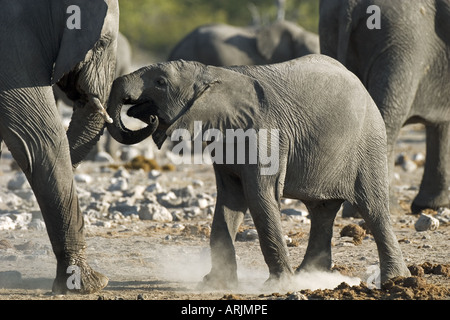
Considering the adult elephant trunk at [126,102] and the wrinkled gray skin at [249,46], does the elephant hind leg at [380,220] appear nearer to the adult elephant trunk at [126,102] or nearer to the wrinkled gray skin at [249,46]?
the adult elephant trunk at [126,102]

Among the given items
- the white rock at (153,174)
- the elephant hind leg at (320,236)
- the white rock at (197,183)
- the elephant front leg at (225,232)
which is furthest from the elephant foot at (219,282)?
the white rock at (153,174)

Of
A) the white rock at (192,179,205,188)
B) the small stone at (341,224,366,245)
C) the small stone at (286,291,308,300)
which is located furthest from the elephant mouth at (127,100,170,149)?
the white rock at (192,179,205,188)

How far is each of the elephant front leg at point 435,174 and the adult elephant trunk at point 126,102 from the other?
3.77 m

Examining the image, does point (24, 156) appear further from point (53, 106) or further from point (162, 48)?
point (162, 48)

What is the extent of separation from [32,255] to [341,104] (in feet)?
7.48

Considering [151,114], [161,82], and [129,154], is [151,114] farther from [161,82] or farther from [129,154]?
[129,154]

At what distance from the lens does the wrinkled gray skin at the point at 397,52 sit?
27.1 feet

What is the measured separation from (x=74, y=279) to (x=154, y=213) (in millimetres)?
2680

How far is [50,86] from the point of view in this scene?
5.72 meters

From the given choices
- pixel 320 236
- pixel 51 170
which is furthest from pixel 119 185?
pixel 51 170

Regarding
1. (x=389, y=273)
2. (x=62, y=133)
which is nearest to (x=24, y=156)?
(x=62, y=133)

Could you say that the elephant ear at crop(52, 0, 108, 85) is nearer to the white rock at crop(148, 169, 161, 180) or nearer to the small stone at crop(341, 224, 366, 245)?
the small stone at crop(341, 224, 366, 245)

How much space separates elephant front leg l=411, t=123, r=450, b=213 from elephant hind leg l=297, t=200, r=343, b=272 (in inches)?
112
